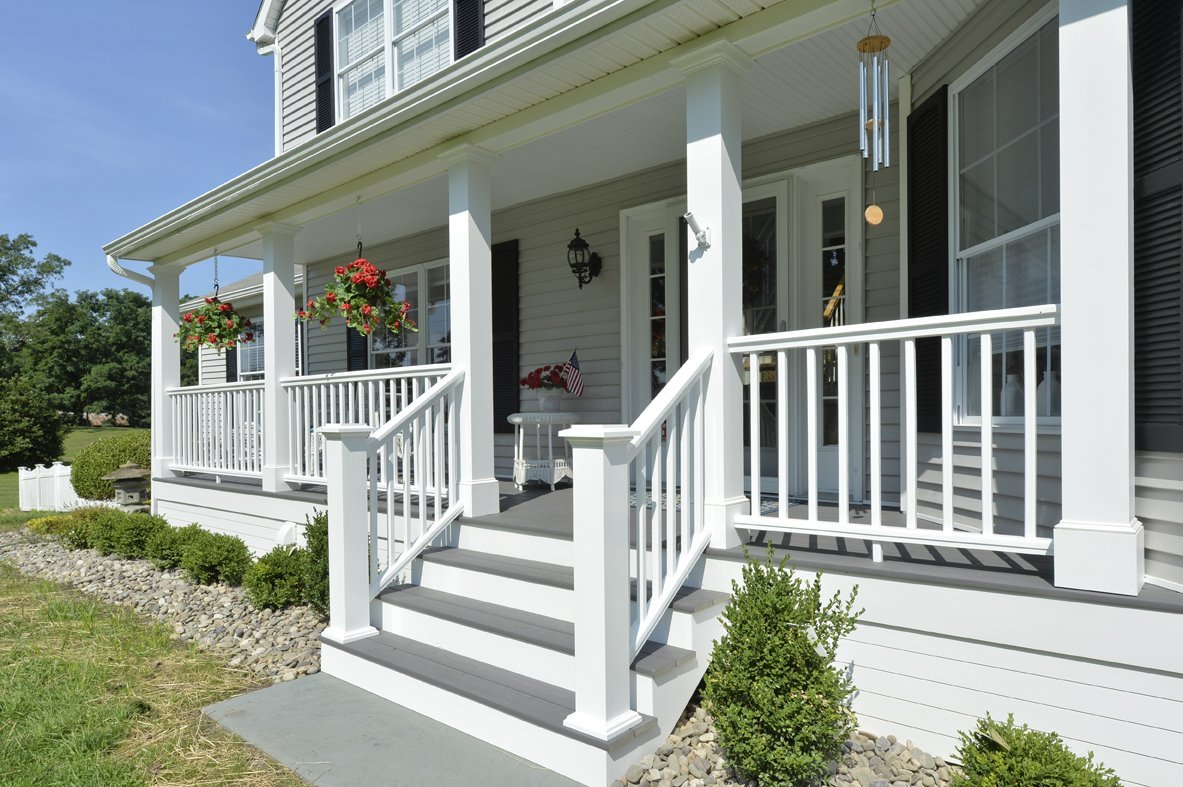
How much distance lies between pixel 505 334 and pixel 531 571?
11.1ft

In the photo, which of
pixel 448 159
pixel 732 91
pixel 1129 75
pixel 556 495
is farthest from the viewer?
pixel 556 495

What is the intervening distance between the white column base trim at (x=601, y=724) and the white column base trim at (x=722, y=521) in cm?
85

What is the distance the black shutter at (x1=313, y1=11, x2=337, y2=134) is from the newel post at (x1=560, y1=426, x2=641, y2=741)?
6.89m

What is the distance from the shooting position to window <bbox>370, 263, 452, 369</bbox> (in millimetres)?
7129

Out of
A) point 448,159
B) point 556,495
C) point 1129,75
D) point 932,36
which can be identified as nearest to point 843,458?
point 1129,75

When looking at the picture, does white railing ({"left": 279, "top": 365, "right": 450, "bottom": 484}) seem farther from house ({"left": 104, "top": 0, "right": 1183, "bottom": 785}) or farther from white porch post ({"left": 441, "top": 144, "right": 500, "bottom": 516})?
white porch post ({"left": 441, "top": 144, "right": 500, "bottom": 516})

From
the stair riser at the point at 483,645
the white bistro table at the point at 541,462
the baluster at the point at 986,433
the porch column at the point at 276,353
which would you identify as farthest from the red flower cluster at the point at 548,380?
the baluster at the point at 986,433

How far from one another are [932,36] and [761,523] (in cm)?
261

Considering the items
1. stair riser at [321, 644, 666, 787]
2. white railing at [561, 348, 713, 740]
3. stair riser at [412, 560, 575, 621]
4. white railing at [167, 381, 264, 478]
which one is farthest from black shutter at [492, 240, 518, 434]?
white railing at [561, 348, 713, 740]

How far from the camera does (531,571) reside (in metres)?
3.47

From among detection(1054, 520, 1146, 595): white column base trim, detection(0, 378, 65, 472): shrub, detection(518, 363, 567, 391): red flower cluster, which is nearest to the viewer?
detection(1054, 520, 1146, 595): white column base trim

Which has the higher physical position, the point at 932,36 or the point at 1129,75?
the point at 932,36

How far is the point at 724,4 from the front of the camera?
2.96 metres

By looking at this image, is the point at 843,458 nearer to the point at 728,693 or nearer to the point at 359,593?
the point at 728,693
